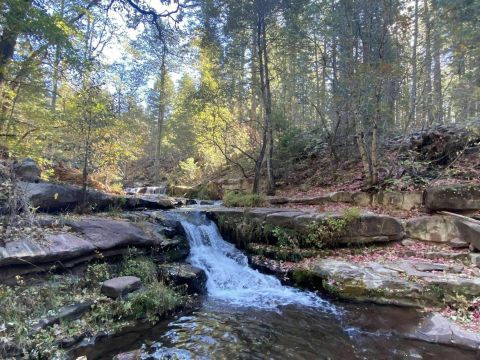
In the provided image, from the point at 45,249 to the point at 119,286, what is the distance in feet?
4.89

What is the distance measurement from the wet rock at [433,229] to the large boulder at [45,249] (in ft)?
25.6

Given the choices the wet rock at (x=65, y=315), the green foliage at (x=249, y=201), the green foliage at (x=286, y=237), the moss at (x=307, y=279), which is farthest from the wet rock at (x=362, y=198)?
the wet rock at (x=65, y=315)

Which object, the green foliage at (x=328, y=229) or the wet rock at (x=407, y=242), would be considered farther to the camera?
the green foliage at (x=328, y=229)

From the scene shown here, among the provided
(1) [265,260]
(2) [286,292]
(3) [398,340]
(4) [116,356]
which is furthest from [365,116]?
(4) [116,356]

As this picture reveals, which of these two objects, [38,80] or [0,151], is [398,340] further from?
[38,80]

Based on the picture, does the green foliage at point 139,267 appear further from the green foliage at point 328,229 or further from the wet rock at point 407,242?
the wet rock at point 407,242

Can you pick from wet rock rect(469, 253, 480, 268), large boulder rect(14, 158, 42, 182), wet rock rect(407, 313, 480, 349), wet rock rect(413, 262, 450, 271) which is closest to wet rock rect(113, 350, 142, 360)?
wet rock rect(407, 313, 480, 349)

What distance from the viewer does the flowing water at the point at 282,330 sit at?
4.48m

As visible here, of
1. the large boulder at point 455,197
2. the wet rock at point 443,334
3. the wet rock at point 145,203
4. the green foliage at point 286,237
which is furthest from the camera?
the wet rock at point 145,203

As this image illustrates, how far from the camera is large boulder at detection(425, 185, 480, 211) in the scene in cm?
781

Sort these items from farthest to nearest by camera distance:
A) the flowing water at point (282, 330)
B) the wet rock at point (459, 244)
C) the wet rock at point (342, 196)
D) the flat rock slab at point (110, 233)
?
1. the wet rock at point (342, 196)
2. the wet rock at point (459, 244)
3. the flat rock slab at point (110, 233)
4. the flowing water at point (282, 330)

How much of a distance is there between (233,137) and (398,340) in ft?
46.6

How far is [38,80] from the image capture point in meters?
8.86

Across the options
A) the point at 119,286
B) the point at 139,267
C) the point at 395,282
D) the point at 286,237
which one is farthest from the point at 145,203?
the point at 395,282
